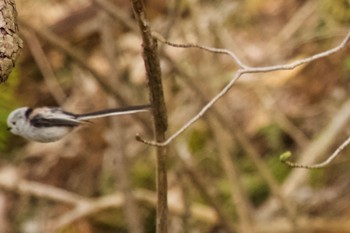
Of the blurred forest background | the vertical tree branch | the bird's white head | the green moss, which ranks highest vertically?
the blurred forest background

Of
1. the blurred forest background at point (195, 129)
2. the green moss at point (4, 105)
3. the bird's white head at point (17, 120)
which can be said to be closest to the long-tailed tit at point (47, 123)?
the bird's white head at point (17, 120)

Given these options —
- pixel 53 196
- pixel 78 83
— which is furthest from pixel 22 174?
pixel 53 196

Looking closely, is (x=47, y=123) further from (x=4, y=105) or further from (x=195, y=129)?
(x=195, y=129)

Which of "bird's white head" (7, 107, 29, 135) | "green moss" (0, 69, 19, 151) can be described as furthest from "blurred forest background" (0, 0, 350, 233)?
"bird's white head" (7, 107, 29, 135)

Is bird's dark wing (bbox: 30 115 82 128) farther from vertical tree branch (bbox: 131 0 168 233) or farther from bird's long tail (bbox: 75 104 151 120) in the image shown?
vertical tree branch (bbox: 131 0 168 233)

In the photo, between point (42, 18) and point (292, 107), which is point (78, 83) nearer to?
point (42, 18)

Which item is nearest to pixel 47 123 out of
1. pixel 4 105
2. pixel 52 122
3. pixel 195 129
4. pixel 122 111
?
pixel 52 122
